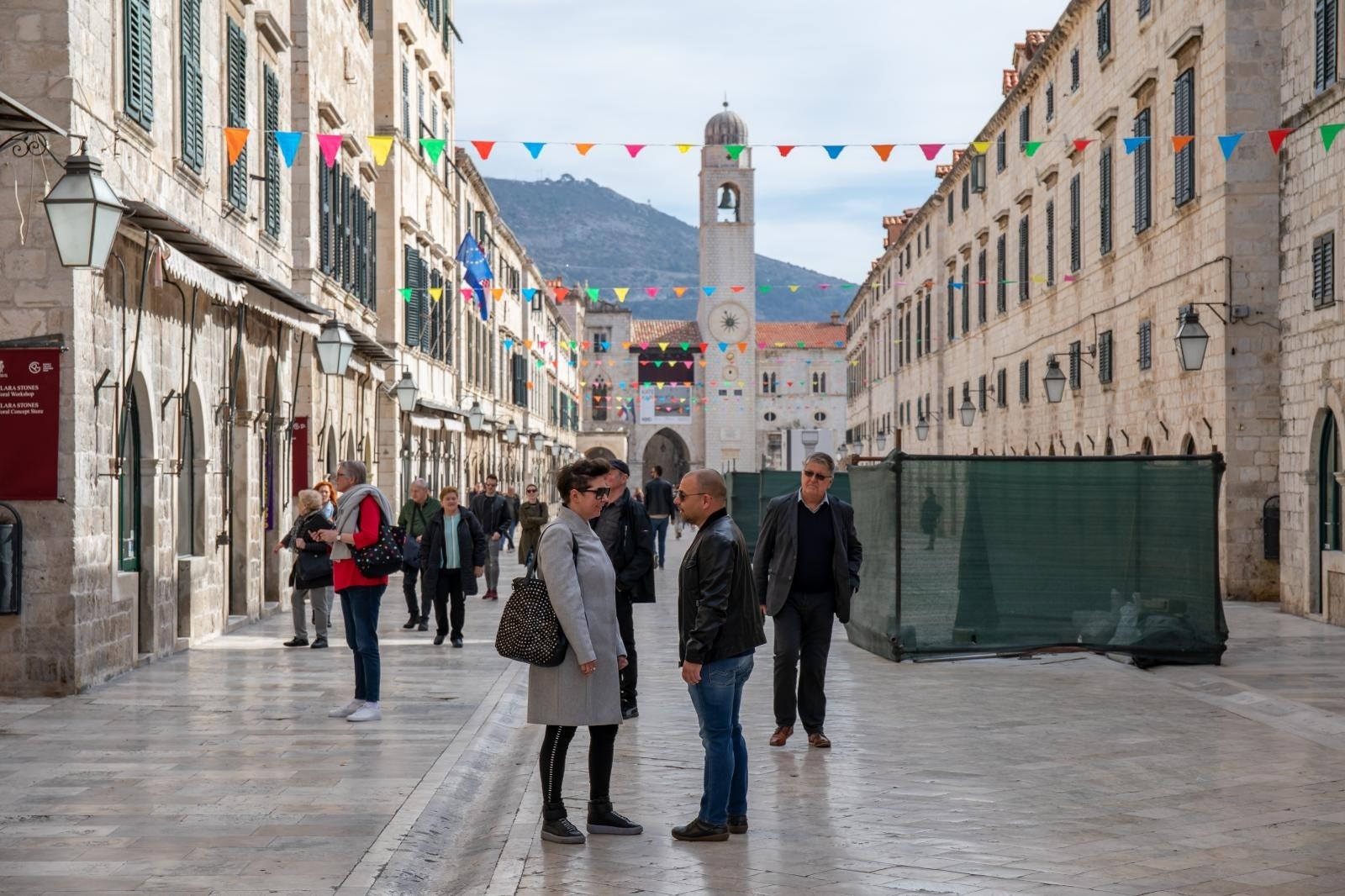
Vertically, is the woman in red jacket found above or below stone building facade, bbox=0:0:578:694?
below

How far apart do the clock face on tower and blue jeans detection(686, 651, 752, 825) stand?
90.6 m

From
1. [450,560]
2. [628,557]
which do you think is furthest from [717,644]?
[450,560]

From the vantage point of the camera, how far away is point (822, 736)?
990cm

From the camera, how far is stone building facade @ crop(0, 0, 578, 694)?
12.0 m

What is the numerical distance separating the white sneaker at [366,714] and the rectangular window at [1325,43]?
522 inches

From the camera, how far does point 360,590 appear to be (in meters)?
11.0

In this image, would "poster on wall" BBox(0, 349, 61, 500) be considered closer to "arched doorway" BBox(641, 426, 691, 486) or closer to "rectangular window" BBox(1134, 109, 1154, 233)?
"rectangular window" BBox(1134, 109, 1154, 233)

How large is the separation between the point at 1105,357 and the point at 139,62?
60.1 feet

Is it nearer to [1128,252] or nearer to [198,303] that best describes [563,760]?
[198,303]

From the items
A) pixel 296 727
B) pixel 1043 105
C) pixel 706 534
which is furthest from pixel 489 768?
pixel 1043 105

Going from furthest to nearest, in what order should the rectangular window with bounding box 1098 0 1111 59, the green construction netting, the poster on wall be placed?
1. the rectangular window with bounding box 1098 0 1111 59
2. the green construction netting
3. the poster on wall

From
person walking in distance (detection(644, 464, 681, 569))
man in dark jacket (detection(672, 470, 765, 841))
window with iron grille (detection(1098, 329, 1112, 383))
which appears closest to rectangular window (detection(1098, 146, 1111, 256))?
window with iron grille (detection(1098, 329, 1112, 383))

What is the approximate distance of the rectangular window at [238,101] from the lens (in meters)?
17.7

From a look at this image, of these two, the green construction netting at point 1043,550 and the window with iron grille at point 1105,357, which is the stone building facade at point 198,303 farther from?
the window with iron grille at point 1105,357
